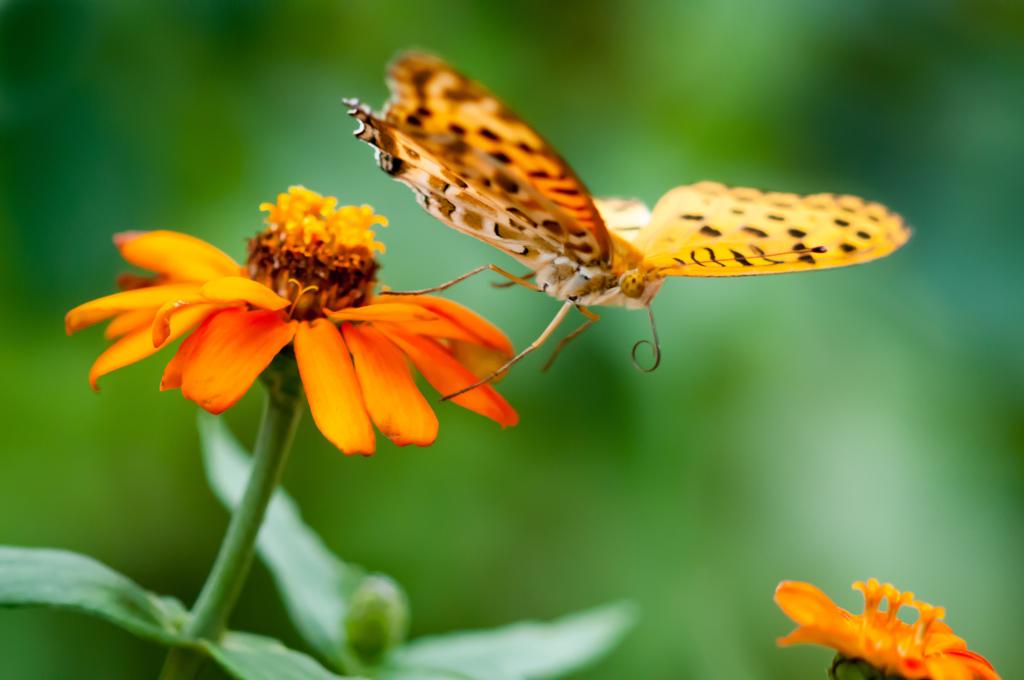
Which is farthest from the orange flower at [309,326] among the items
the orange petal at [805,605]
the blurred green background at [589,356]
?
the blurred green background at [589,356]

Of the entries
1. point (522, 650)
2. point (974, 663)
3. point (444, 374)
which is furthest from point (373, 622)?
point (974, 663)

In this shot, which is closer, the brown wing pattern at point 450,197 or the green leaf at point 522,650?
the brown wing pattern at point 450,197

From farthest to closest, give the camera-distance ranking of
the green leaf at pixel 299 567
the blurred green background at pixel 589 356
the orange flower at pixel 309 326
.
→ 1. the blurred green background at pixel 589 356
2. the green leaf at pixel 299 567
3. the orange flower at pixel 309 326

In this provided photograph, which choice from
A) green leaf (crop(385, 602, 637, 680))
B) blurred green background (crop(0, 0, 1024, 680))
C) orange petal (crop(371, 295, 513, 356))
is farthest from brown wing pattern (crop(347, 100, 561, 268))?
blurred green background (crop(0, 0, 1024, 680))

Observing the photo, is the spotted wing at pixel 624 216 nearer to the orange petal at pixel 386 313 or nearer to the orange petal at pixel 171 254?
the orange petal at pixel 386 313

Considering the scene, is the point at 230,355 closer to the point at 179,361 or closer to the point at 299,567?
the point at 179,361

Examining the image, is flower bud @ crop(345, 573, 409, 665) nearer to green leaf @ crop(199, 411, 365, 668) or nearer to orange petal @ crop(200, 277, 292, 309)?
green leaf @ crop(199, 411, 365, 668)

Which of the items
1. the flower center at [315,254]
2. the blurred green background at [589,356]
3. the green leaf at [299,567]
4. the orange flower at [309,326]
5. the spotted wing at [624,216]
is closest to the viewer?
the orange flower at [309,326]

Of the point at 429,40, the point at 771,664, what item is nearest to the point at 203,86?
Answer: the point at 429,40
